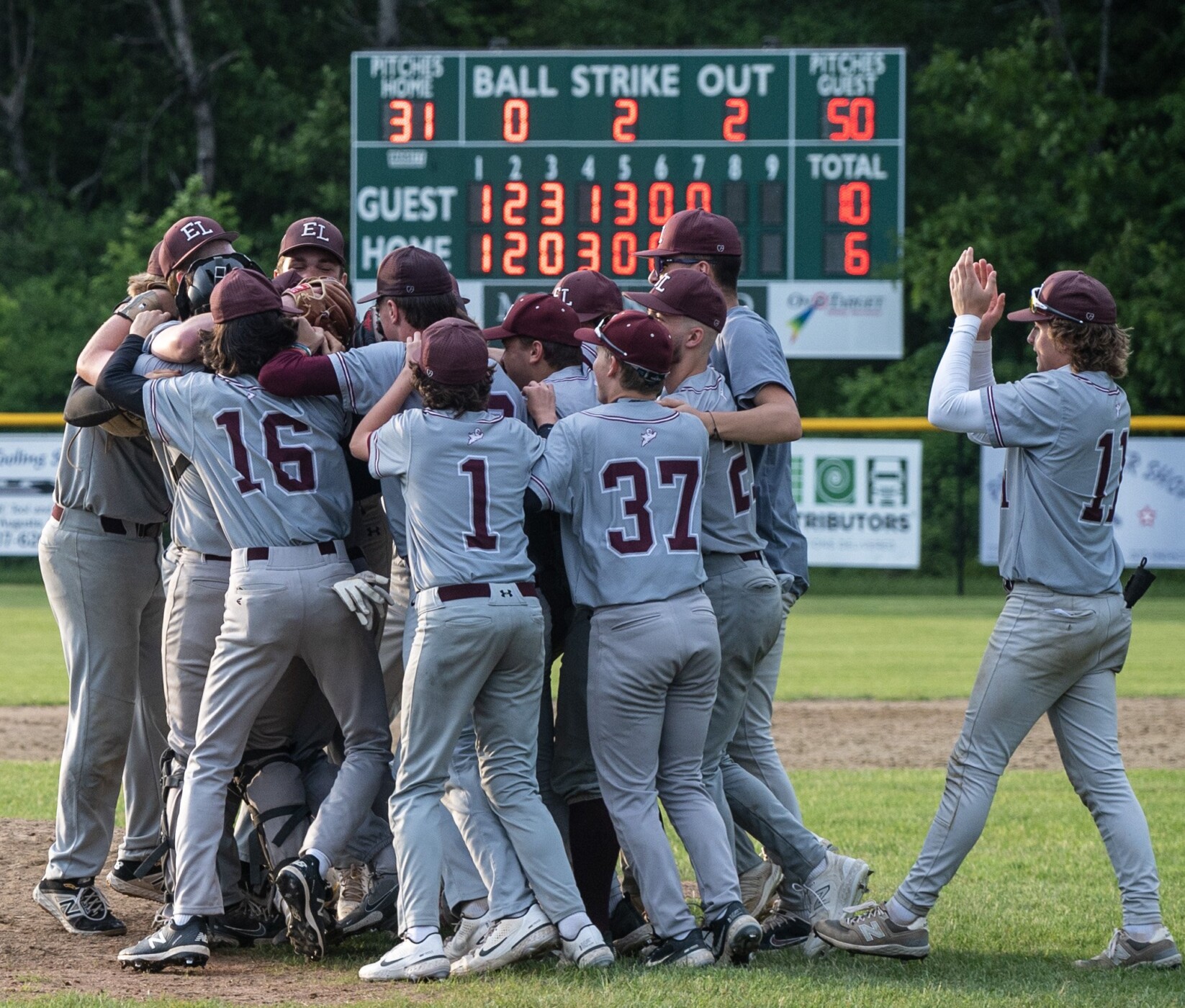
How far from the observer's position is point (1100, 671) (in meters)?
4.88

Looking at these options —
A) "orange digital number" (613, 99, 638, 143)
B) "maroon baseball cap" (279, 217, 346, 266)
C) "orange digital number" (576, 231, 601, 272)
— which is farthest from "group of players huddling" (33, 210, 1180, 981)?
"orange digital number" (613, 99, 638, 143)

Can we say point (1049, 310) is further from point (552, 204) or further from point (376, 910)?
point (552, 204)

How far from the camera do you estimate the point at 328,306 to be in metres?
5.13

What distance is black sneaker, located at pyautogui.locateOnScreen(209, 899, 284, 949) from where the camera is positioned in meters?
4.93

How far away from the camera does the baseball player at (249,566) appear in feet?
15.0

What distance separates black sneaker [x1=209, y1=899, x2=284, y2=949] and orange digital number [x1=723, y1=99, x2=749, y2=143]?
1234cm

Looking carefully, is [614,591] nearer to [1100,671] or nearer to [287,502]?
[287,502]

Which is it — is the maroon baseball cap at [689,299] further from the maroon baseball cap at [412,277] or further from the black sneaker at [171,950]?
the black sneaker at [171,950]

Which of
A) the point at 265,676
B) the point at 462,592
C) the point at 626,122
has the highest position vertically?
the point at 626,122

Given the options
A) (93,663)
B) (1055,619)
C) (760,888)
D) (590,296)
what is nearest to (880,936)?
(760,888)

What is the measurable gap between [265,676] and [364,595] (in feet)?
1.22

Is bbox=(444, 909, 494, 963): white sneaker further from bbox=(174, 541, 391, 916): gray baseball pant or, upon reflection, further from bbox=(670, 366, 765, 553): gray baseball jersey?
bbox=(670, 366, 765, 553): gray baseball jersey

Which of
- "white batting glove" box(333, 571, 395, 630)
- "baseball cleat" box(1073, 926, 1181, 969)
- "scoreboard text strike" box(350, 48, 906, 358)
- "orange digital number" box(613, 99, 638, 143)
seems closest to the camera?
"white batting glove" box(333, 571, 395, 630)

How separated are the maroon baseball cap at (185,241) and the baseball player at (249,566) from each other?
0.45 m
